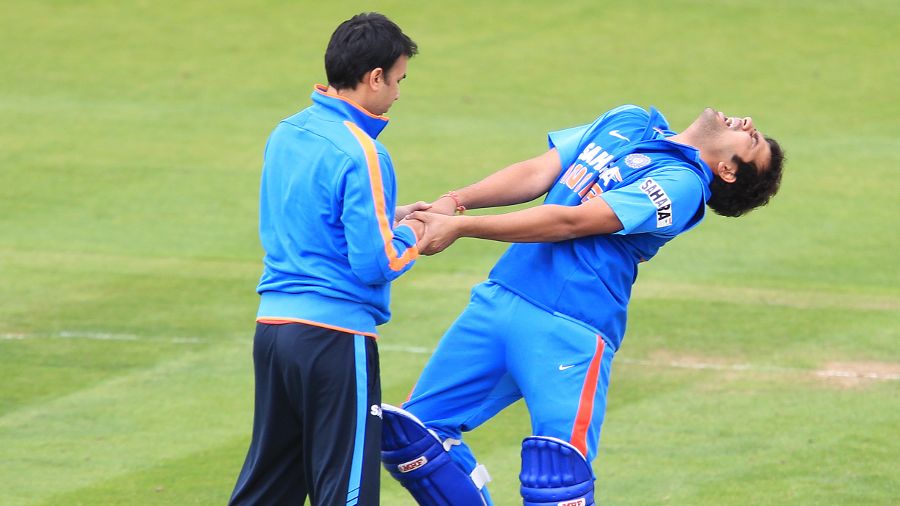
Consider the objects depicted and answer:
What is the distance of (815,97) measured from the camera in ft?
58.0

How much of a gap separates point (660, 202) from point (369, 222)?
1.23 meters

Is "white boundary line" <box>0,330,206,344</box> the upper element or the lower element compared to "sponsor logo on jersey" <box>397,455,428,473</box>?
lower

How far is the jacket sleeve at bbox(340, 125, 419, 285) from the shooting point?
16.7 ft

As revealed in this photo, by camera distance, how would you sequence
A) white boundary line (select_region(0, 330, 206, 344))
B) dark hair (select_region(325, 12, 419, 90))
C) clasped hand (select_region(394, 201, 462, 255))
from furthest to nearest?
white boundary line (select_region(0, 330, 206, 344)) < clasped hand (select_region(394, 201, 462, 255)) < dark hair (select_region(325, 12, 419, 90))

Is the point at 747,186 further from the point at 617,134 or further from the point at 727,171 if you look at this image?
the point at 617,134

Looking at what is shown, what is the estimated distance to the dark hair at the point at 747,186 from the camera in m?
6.01

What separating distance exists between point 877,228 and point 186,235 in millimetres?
6050

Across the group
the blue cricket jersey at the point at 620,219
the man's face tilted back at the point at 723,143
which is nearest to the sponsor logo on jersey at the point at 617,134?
the blue cricket jersey at the point at 620,219

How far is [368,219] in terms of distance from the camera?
200 inches

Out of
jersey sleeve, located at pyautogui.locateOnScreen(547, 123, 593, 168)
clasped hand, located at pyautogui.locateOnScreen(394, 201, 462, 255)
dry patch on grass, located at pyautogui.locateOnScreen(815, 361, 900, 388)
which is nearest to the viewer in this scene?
clasped hand, located at pyautogui.locateOnScreen(394, 201, 462, 255)

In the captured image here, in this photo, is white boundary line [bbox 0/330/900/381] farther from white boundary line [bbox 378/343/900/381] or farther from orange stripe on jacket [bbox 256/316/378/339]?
orange stripe on jacket [bbox 256/316/378/339]

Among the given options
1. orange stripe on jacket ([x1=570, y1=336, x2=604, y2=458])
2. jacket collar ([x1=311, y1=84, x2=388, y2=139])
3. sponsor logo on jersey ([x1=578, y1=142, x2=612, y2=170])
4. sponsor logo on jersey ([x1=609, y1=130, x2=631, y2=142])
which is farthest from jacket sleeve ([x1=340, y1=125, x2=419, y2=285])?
sponsor logo on jersey ([x1=609, y1=130, x2=631, y2=142])

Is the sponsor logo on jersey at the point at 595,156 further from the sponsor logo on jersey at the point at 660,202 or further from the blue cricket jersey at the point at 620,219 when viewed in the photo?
the sponsor logo on jersey at the point at 660,202

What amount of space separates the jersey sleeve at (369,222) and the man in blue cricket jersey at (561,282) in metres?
0.37
